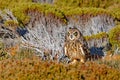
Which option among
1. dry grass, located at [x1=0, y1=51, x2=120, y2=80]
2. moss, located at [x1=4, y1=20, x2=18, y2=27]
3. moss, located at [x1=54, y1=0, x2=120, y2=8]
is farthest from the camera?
moss, located at [x1=54, y1=0, x2=120, y2=8]

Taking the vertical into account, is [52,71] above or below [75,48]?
above

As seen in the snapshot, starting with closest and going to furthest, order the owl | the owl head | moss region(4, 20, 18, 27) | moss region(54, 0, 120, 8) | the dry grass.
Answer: the dry grass → the owl head → the owl → moss region(4, 20, 18, 27) → moss region(54, 0, 120, 8)

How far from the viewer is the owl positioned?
41.7 feet

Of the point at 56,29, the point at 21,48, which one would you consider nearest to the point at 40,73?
the point at 21,48

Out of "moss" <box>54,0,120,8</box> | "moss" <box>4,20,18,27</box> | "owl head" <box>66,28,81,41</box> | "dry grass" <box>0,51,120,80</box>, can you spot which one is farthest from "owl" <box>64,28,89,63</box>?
"moss" <box>54,0,120,8</box>

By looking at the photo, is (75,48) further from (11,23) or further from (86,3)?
(86,3)

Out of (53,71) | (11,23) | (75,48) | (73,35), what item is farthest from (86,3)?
(53,71)

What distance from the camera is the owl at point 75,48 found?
1271 cm

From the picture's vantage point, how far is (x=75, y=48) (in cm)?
1283

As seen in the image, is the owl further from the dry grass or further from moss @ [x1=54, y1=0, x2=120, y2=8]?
moss @ [x1=54, y1=0, x2=120, y2=8]

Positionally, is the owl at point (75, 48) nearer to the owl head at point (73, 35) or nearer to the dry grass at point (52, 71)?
the owl head at point (73, 35)

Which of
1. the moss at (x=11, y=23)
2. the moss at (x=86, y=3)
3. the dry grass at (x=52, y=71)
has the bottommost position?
the moss at (x=86, y=3)

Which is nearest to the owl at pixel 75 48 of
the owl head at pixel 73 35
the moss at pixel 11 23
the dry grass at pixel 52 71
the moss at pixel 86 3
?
the owl head at pixel 73 35

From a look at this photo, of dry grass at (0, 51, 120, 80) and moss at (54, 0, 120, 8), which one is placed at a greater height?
dry grass at (0, 51, 120, 80)
